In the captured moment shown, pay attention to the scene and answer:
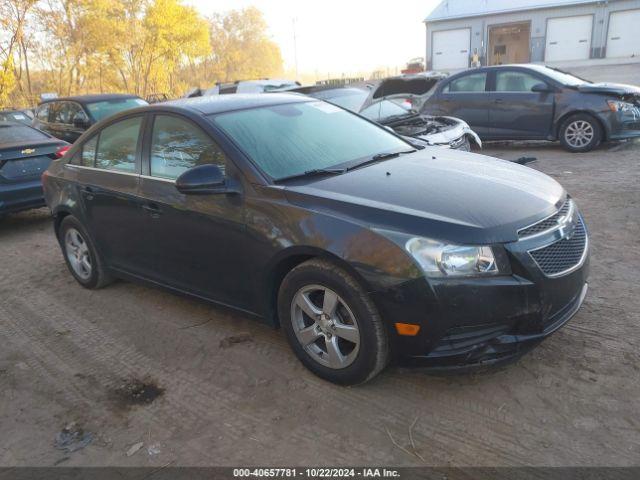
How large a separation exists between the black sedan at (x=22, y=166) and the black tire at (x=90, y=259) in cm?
225

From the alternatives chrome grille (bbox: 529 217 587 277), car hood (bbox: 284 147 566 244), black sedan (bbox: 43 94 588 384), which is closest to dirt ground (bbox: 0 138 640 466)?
black sedan (bbox: 43 94 588 384)

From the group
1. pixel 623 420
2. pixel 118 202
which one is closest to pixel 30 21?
pixel 118 202

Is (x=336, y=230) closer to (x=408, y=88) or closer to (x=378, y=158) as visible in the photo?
(x=378, y=158)

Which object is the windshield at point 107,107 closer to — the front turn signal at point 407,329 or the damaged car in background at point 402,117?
the damaged car in background at point 402,117

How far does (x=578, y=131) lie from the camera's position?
9312mm

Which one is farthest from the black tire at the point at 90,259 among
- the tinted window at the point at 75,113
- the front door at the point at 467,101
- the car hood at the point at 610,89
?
the car hood at the point at 610,89

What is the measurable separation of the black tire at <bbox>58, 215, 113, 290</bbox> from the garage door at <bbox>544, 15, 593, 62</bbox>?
3669 centimetres

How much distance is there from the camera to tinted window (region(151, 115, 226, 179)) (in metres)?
3.58

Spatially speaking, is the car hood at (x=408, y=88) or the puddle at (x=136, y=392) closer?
the puddle at (x=136, y=392)

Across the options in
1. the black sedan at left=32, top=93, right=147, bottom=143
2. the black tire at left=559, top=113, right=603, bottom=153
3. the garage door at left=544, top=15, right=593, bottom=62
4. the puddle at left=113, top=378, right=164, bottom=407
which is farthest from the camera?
the garage door at left=544, top=15, right=593, bottom=62

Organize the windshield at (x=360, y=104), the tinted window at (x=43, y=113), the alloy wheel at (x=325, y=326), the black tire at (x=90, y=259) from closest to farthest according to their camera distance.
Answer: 1. the alloy wheel at (x=325, y=326)
2. the black tire at (x=90, y=259)
3. the windshield at (x=360, y=104)
4. the tinted window at (x=43, y=113)

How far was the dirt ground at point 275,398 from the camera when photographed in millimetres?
2658

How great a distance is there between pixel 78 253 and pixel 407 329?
11.6 feet

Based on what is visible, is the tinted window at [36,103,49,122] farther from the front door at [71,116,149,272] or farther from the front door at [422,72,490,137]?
the front door at [422,72,490,137]
